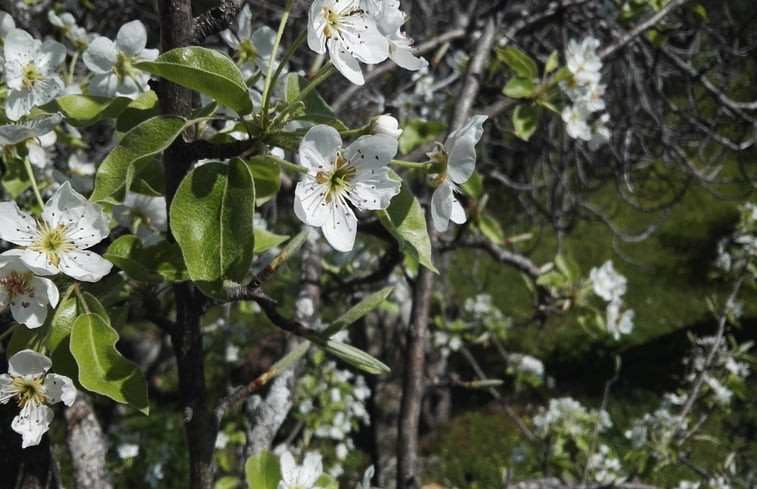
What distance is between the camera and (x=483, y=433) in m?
4.66

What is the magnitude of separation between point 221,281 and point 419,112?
222 cm

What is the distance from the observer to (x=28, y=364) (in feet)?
2.45

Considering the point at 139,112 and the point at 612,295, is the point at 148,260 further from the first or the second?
the point at 612,295

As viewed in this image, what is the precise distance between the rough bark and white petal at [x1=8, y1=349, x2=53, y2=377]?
46 cm

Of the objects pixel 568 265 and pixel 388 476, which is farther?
pixel 388 476

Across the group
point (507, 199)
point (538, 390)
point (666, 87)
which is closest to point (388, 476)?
point (538, 390)

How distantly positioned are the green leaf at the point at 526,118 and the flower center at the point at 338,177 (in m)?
0.83

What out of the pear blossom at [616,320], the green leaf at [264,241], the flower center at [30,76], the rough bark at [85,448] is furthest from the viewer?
the pear blossom at [616,320]

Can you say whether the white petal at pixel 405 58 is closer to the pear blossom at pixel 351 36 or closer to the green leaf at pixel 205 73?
the pear blossom at pixel 351 36

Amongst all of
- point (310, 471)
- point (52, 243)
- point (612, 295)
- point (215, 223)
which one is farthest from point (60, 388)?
point (612, 295)

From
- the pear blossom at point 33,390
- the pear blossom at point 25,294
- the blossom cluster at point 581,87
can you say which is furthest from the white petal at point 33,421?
the blossom cluster at point 581,87

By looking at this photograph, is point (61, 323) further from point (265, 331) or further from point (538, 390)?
point (538, 390)

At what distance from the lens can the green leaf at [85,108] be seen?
0.82 meters

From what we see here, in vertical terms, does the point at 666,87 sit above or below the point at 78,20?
below
